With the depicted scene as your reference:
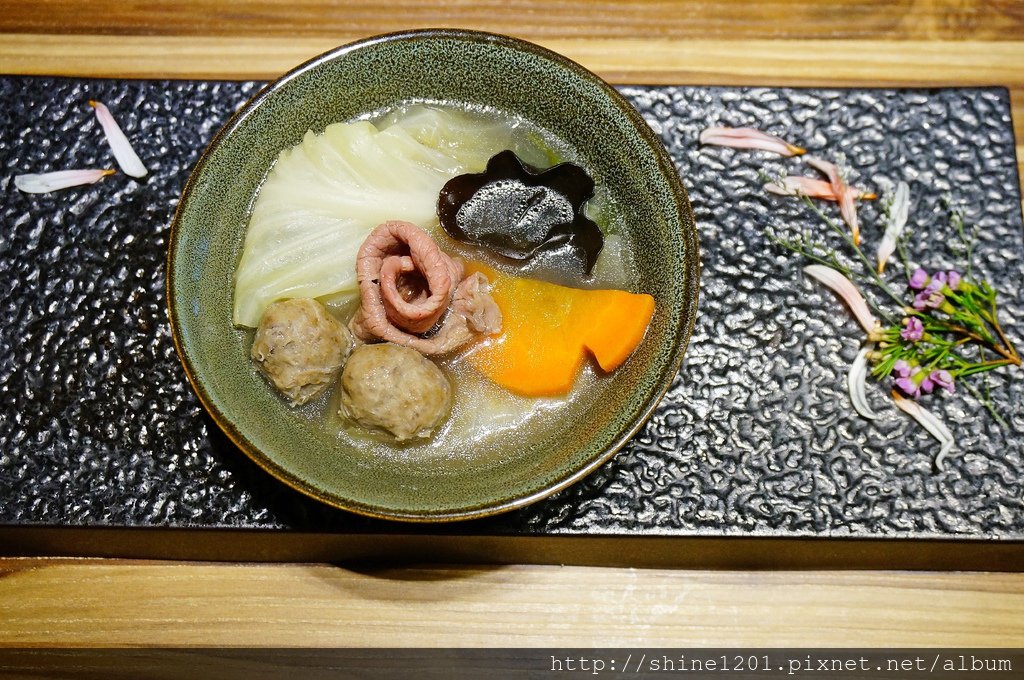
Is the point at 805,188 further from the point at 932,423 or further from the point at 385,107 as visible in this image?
the point at 385,107

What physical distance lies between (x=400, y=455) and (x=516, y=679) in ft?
2.67

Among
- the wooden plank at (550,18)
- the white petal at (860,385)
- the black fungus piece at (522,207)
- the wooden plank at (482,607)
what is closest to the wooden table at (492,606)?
the wooden plank at (482,607)

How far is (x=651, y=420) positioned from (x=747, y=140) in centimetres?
104

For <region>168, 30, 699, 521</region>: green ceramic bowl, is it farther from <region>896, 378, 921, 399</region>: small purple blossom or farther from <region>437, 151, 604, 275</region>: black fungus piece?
<region>896, 378, 921, 399</region>: small purple blossom

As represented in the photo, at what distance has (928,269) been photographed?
2.88 m

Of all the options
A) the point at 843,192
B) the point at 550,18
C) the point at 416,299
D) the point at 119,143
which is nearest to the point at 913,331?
the point at 843,192

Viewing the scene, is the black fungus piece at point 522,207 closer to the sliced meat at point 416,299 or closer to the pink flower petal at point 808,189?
the sliced meat at point 416,299

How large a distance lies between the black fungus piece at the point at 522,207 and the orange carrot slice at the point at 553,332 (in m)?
0.12

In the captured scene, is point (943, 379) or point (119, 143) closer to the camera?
point (943, 379)

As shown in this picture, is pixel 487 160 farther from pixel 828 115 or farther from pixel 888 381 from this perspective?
pixel 888 381

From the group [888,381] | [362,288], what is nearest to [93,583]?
[362,288]

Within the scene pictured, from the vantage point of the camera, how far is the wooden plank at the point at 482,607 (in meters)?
2.65

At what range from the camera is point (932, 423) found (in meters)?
2.70

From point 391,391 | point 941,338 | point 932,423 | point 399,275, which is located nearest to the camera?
point 391,391
